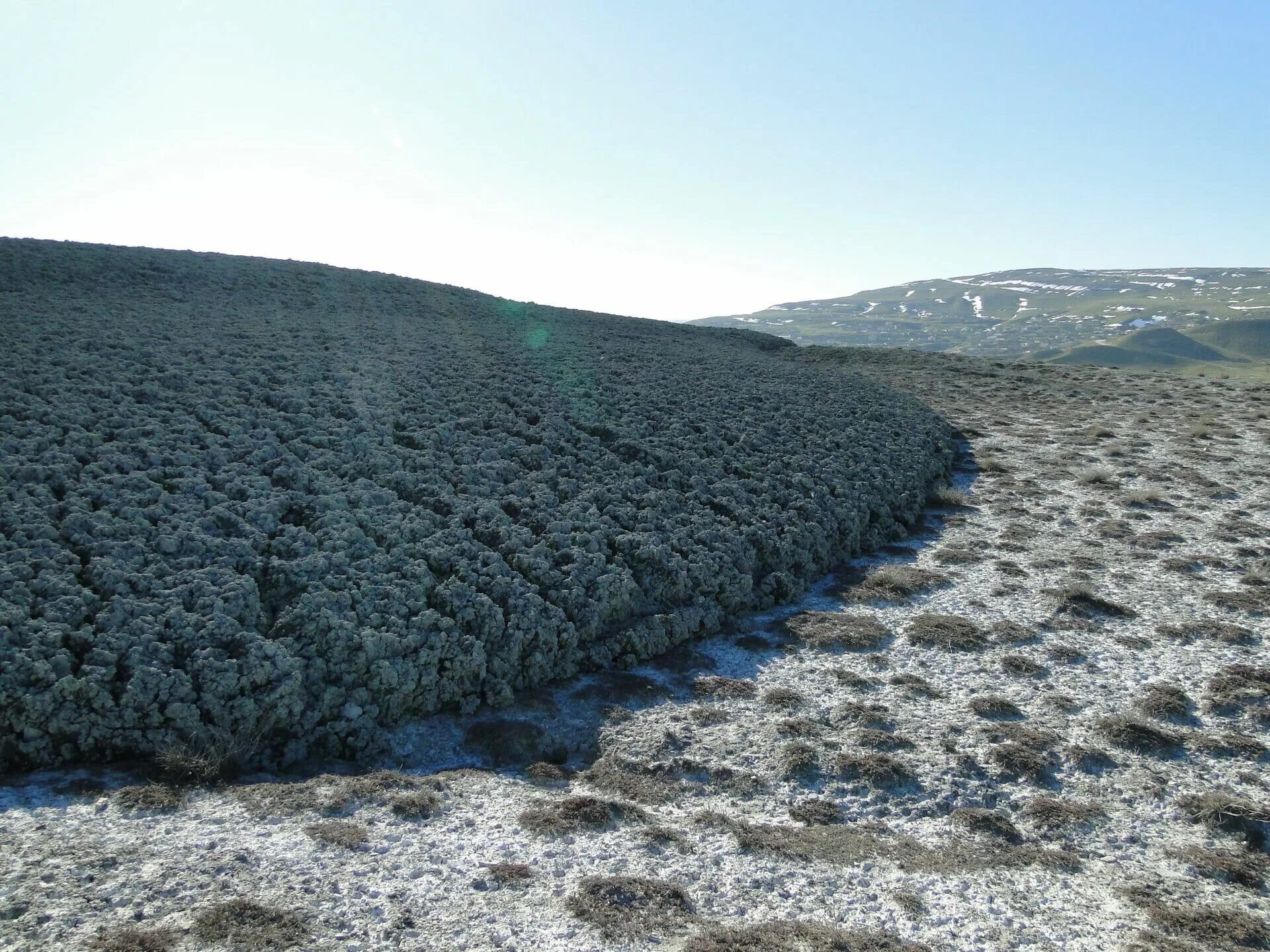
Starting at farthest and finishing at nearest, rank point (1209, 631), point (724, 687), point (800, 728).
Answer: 1. point (1209, 631)
2. point (724, 687)
3. point (800, 728)

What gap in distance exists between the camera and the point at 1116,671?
14.0m

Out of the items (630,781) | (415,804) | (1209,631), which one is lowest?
(1209,631)

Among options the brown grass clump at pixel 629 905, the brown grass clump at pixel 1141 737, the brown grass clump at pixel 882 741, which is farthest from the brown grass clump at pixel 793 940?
the brown grass clump at pixel 1141 737

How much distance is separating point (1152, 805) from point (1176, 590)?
9.30 metres

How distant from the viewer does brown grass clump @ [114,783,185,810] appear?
28.8 feet

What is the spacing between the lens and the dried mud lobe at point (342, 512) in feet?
→ 34.8

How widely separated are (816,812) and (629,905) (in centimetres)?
312

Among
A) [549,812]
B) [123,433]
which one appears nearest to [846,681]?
[549,812]

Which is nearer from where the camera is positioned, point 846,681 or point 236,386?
point 846,681

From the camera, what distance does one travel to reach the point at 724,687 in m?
13.5

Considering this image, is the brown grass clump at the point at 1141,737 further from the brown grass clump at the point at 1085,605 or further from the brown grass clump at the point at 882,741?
the brown grass clump at the point at 1085,605

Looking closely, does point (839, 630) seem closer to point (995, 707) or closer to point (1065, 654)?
point (995, 707)

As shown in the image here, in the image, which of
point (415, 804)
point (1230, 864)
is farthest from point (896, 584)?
point (415, 804)

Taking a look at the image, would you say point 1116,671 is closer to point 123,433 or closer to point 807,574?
point 807,574
